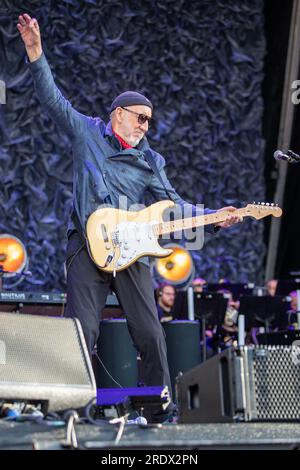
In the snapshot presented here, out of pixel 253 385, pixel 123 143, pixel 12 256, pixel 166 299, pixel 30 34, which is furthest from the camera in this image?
pixel 166 299

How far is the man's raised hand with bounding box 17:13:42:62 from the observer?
179 inches

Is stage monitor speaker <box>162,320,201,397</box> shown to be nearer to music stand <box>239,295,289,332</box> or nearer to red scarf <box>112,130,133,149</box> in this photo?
music stand <box>239,295,289,332</box>

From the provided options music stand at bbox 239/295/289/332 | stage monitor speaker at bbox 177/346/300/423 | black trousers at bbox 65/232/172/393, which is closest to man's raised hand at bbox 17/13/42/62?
black trousers at bbox 65/232/172/393

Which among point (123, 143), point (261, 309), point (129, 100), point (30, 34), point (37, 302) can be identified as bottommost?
point (261, 309)

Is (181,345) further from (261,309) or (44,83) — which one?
(44,83)

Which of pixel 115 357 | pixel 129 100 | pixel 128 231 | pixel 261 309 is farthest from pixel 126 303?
pixel 261 309

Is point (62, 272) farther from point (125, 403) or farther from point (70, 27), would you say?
point (125, 403)

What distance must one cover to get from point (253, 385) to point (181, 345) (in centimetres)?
540

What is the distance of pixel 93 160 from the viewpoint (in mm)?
4910

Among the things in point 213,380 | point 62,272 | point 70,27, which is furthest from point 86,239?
point 70,27

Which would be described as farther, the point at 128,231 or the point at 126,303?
the point at 128,231

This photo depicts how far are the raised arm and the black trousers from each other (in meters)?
0.70

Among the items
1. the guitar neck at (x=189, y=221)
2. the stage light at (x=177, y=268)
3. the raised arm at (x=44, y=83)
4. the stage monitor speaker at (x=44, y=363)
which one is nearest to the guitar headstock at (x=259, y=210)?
the guitar neck at (x=189, y=221)

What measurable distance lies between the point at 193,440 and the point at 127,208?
2936 mm
